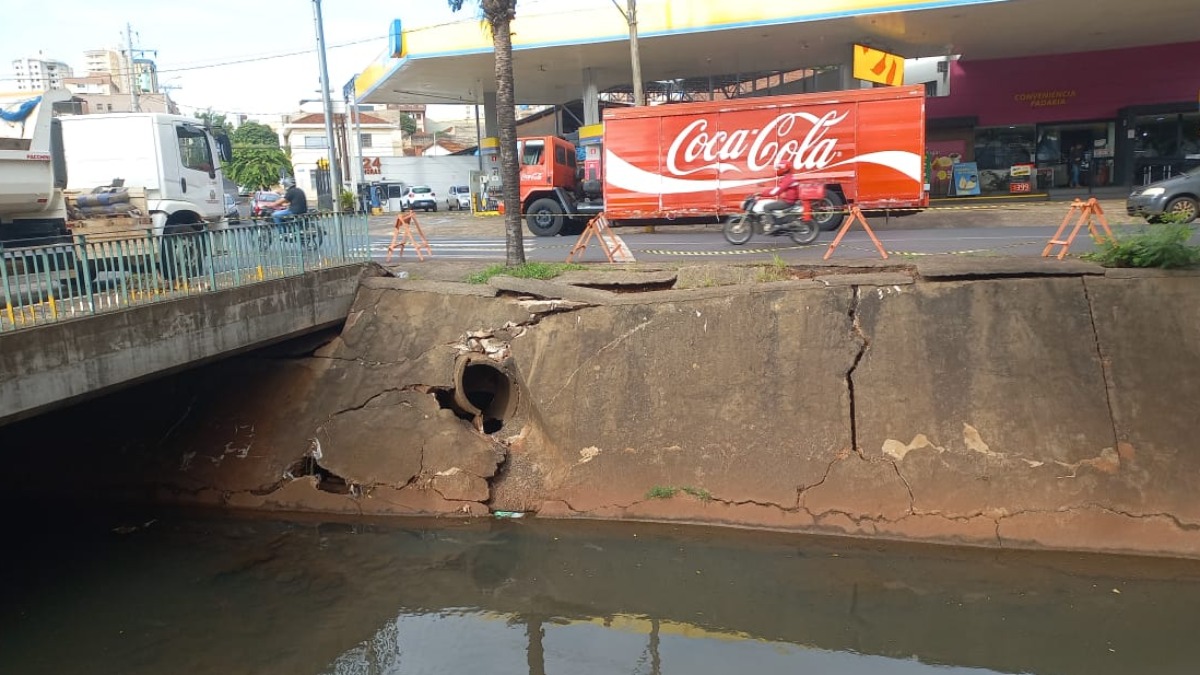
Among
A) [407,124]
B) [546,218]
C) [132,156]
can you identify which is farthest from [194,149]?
[407,124]

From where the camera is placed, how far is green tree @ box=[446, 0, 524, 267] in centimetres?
1154

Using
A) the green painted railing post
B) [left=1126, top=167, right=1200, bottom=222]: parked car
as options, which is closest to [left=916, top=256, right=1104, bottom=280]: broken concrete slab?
[left=1126, top=167, right=1200, bottom=222]: parked car

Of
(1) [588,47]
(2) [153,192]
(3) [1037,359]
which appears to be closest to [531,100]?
(1) [588,47]

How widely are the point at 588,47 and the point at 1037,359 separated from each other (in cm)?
1885

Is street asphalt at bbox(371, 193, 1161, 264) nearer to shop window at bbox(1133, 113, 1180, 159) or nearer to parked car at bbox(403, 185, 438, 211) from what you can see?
shop window at bbox(1133, 113, 1180, 159)

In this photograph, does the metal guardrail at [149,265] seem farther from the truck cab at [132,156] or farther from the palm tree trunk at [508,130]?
the palm tree trunk at [508,130]

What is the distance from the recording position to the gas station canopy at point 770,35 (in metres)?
21.1

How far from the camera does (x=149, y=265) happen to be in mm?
8398

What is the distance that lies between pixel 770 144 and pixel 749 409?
974 centimetres

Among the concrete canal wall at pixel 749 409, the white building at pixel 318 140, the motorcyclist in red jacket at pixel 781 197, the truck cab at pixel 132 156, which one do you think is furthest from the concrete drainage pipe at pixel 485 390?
the white building at pixel 318 140

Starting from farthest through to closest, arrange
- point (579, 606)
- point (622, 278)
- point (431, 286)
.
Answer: point (431, 286)
point (622, 278)
point (579, 606)

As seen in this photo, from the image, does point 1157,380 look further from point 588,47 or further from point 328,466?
point 588,47

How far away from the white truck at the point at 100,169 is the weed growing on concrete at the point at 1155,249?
37.9 feet

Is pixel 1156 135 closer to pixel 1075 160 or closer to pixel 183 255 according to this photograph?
pixel 1075 160
